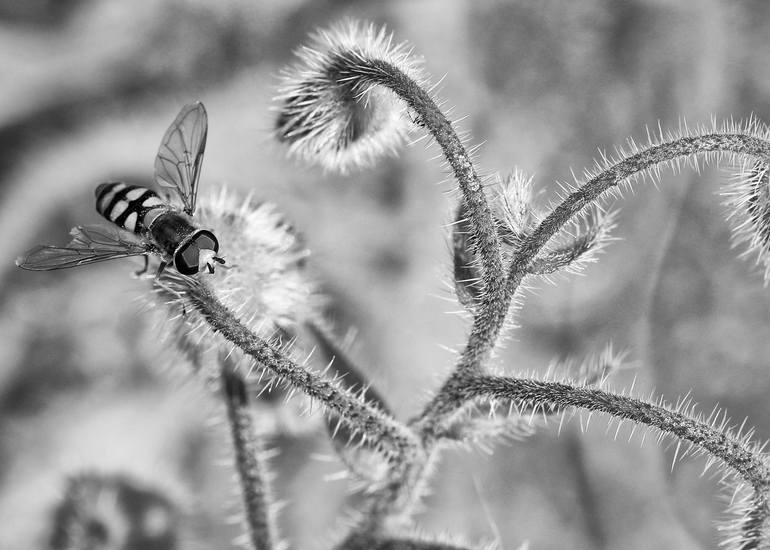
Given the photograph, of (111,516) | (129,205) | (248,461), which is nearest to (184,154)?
(129,205)

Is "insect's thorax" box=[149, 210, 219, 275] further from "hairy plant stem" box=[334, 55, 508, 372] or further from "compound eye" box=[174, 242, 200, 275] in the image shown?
"hairy plant stem" box=[334, 55, 508, 372]

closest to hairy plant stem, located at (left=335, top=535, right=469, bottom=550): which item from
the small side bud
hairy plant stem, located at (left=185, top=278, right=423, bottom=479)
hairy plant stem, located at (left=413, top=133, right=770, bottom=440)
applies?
hairy plant stem, located at (left=185, top=278, right=423, bottom=479)

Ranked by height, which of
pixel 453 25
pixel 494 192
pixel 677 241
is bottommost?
pixel 494 192

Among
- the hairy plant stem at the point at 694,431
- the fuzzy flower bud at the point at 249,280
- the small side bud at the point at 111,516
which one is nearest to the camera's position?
the hairy plant stem at the point at 694,431

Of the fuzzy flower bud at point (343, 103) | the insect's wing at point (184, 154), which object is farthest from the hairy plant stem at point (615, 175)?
the insect's wing at point (184, 154)

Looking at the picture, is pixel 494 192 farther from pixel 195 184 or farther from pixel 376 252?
pixel 376 252

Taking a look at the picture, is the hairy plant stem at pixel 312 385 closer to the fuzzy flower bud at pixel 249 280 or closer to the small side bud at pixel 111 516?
the fuzzy flower bud at pixel 249 280

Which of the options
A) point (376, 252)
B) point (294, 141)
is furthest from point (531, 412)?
point (376, 252)
